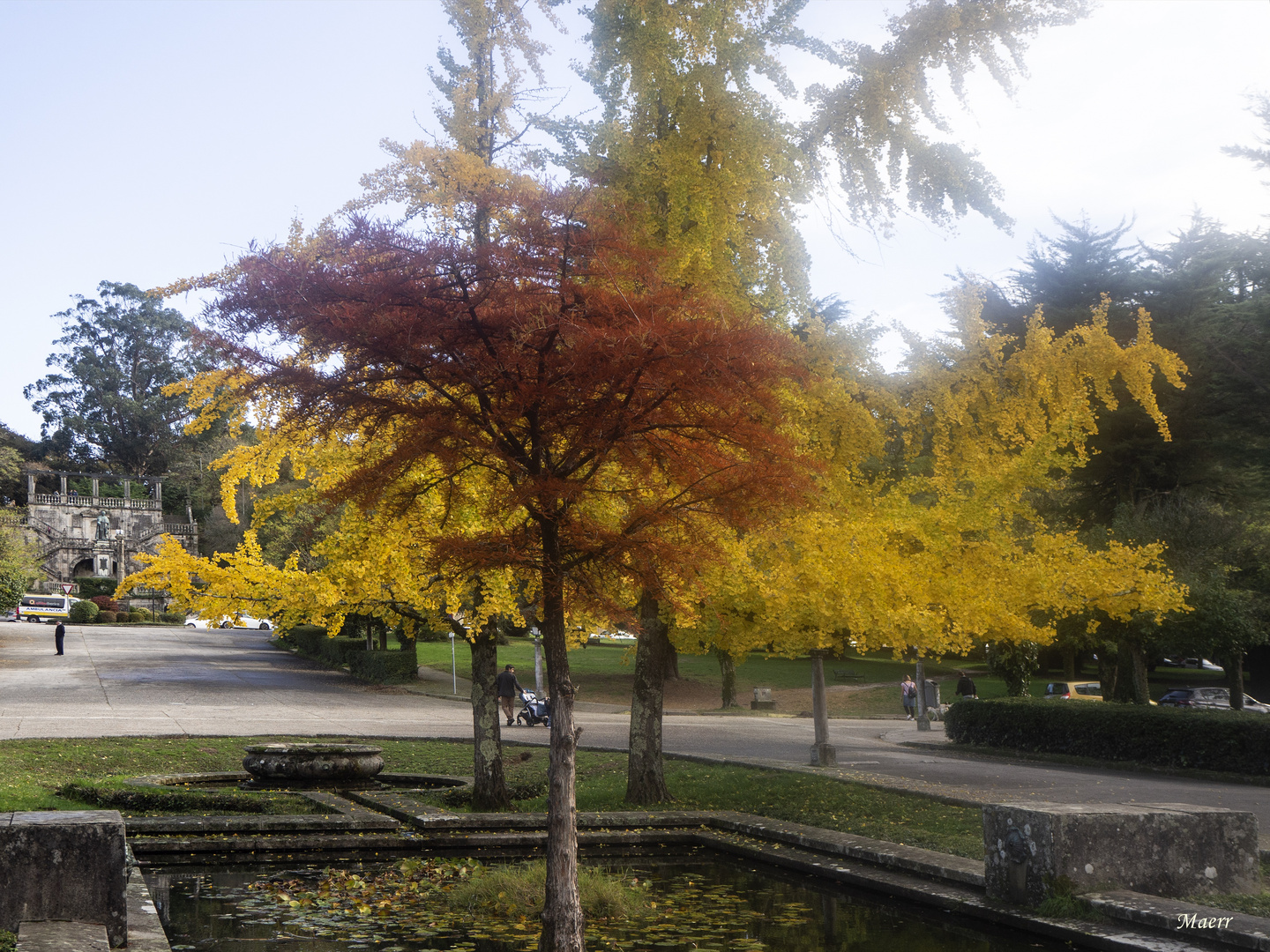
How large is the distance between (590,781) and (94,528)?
77.7m

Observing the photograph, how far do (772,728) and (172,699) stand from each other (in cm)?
1717

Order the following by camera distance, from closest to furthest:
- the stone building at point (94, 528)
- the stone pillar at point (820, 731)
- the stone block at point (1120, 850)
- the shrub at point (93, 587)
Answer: the stone block at point (1120, 850) → the stone pillar at point (820, 731) → the shrub at point (93, 587) → the stone building at point (94, 528)

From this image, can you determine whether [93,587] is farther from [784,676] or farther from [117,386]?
[784,676]

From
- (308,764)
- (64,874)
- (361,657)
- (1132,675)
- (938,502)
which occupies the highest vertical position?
(938,502)

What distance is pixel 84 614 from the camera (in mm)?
60531

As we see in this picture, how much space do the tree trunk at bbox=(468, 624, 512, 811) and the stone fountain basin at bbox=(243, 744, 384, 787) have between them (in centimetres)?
198

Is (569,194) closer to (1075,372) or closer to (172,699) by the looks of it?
(1075,372)

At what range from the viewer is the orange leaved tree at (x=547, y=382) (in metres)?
6.14

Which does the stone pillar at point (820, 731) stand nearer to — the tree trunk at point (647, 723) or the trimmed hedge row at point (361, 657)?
the tree trunk at point (647, 723)

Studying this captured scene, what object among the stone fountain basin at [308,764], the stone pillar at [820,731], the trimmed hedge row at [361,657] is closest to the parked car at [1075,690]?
the stone pillar at [820,731]

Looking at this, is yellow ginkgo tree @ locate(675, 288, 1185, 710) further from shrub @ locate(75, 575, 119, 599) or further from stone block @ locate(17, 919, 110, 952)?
shrub @ locate(75, 575, 119, 599)

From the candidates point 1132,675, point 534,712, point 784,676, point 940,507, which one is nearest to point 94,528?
point 784,676

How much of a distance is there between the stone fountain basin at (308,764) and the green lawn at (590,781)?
1.77 m

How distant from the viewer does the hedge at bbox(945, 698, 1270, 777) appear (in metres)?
17.8
